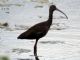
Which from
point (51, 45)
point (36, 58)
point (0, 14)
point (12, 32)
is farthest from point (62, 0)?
point (36, 58)

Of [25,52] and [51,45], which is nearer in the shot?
[25,52]

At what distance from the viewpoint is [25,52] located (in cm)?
1330

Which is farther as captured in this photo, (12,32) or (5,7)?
(5,7)

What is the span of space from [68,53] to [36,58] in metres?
1.51

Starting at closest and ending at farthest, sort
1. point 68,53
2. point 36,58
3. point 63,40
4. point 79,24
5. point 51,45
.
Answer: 1. point 36,58
2. point 68,53
3. point 51,45
4. point 63,40
5. point 79,24

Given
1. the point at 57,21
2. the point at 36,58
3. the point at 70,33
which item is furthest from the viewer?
the point at 57,21

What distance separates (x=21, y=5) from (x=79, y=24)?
988cm

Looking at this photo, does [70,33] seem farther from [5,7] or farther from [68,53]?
[5,7]

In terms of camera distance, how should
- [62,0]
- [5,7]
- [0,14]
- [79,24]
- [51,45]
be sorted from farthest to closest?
1. [62,0]
2. [5,7]
3. [0,14]
4. [79,24]
5. [51,45]

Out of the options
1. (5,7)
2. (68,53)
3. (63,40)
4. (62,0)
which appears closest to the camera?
(68,53)

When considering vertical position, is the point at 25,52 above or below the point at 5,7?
above

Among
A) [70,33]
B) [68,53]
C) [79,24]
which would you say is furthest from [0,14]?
[68,53]

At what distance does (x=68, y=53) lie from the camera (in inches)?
519

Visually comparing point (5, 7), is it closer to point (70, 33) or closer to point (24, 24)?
point (24, 24)
